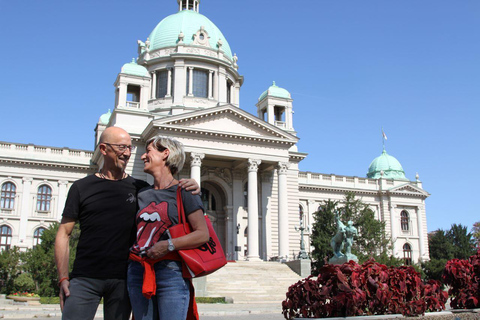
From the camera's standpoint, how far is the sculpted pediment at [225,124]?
123ft

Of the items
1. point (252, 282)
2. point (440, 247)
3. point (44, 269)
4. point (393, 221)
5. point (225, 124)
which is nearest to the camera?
point (252, 282)

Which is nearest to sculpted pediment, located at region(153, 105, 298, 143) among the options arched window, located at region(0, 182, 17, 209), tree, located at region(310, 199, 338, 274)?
tree, located at region(310, 199, 338, 274)

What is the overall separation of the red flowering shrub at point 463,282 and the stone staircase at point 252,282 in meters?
17.0

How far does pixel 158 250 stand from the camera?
4125 mm

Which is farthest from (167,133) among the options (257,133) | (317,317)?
(317,317)

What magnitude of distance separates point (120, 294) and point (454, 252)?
6693 centimetres

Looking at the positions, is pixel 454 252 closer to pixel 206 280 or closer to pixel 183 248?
pixel 206 280

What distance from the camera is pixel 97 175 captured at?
5078 millimetres

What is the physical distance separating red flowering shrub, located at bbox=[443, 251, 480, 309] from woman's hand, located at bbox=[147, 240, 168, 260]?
28.7 feet

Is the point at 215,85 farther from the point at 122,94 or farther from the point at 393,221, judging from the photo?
the point at 393,221

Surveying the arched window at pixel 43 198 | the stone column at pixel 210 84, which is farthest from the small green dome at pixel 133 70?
the arched window at pixel 43 198

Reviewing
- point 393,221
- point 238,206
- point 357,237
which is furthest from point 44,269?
point 393,221

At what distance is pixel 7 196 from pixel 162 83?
61.4ft

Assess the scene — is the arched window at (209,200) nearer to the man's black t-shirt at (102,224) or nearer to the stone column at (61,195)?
the stone column at (61,195)
